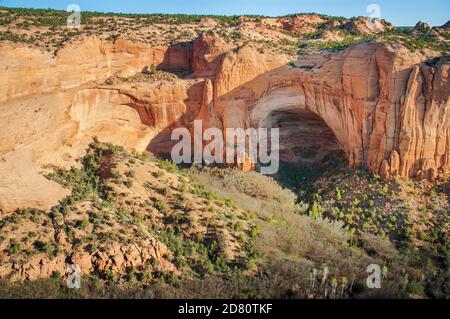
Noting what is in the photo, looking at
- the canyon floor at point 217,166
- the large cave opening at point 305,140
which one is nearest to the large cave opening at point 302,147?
the large cave opening at point 305,140

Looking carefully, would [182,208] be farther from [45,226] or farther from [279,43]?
[279,43]

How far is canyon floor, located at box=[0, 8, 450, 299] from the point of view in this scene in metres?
19.0

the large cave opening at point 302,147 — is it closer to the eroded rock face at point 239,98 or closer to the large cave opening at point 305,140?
the large cave opening at point 305,140

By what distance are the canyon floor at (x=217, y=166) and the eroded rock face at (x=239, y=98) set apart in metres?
0.09

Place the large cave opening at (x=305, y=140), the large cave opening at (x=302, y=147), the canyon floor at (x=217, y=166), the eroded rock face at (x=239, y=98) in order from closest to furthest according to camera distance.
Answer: the canyon floor at (x=217, y=166)
the eroded rock face at (x=239, y=98)
the large cave opening at (x=302, y=147)
the large cave opening at (x=305, y=140)

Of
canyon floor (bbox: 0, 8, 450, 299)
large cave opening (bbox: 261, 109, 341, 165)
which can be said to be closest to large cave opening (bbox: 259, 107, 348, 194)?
large cave opening (bbox: 261, 109, 341, 165)

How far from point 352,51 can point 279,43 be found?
536 centimetres

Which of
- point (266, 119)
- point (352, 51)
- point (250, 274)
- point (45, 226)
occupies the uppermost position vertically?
point (352, 51)

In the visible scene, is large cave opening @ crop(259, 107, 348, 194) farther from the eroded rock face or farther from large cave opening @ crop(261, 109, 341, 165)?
the eroded rock face

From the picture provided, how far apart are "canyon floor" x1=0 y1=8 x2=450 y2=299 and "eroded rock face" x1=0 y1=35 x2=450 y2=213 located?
9 cm

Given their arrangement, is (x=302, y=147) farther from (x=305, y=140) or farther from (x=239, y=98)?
(x=239, y=98)

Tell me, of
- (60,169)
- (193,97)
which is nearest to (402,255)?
(193,97)

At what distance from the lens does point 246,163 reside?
2897 cm

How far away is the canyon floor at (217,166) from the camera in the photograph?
19.0 metres
